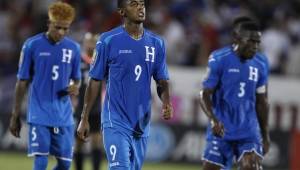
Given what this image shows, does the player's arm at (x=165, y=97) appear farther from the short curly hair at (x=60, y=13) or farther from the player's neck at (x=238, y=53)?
the short curly hair at (x=60, y=13)

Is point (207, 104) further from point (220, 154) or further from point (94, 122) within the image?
point (94, 122)

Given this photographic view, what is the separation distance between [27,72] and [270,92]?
8178 mm

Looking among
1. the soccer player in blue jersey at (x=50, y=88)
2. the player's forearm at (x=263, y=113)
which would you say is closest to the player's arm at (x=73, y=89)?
the soccer player in blue jersey at (x=50, y=88)

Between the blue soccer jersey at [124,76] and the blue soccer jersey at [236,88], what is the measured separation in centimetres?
178

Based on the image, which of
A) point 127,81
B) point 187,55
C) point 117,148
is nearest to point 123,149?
point 117,148

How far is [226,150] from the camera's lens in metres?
11.5

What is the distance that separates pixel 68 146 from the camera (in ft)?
39.3

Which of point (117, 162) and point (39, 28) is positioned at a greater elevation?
point (39, 28)

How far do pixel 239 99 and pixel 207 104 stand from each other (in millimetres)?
428

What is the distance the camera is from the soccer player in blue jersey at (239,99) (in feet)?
37.4

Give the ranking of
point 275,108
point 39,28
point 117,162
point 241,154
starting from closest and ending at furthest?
1. point 117,162
2. point 241,154
3. point 275,108
4. point 39,28

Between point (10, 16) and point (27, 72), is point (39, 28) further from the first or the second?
point (27, 72)

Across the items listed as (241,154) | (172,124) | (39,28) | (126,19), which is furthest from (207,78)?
(39,28)

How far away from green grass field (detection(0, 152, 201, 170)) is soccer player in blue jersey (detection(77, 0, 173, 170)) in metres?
7.13
